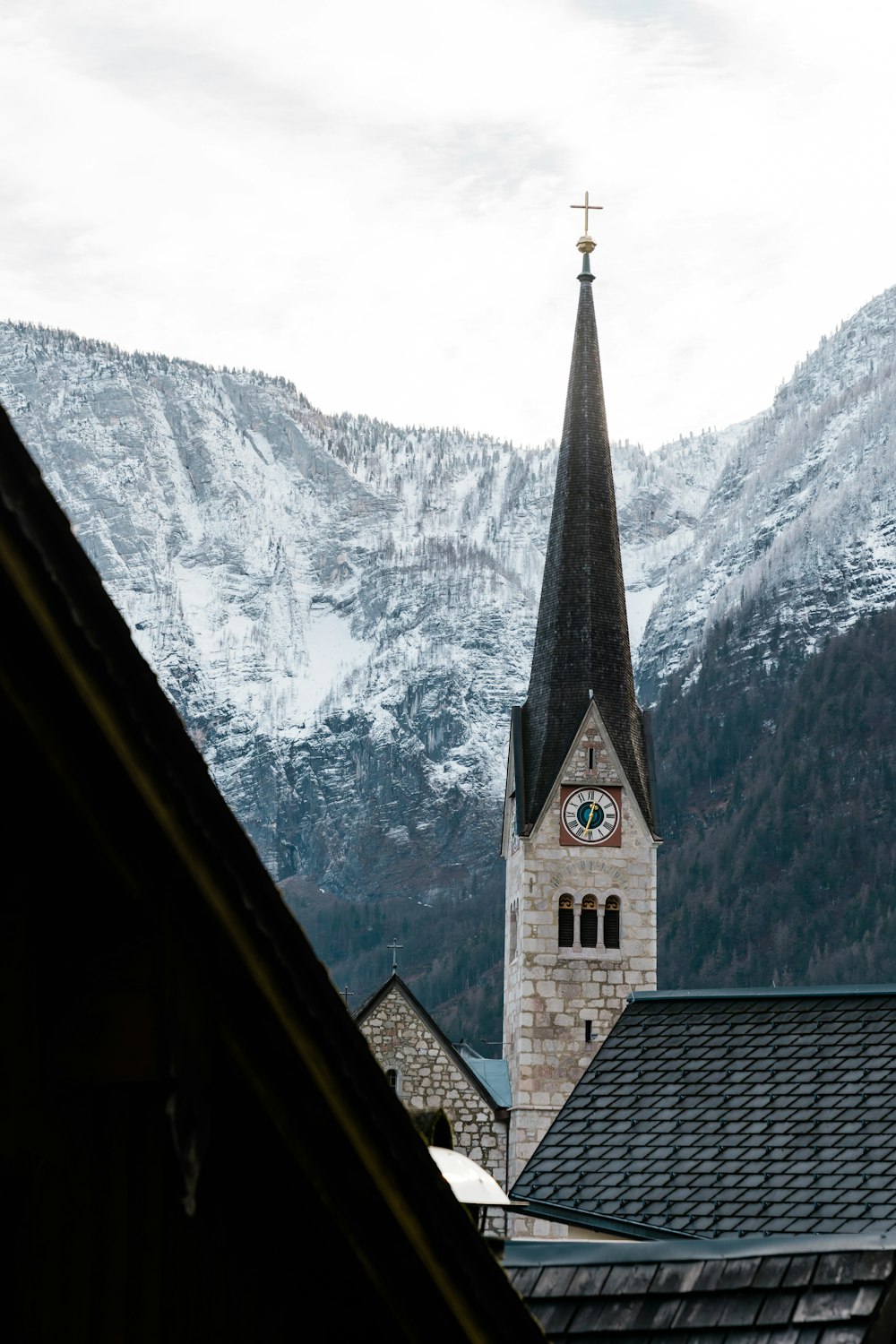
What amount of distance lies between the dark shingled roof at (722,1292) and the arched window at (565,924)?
34.5 metres

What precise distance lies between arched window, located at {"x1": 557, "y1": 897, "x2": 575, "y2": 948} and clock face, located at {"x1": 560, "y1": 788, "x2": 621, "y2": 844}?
4.15ft

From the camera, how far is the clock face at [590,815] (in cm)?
4103

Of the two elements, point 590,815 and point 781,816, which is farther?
point 781,816

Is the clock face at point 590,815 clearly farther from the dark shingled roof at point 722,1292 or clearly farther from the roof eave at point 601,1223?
the dark shingled roof at point 722,1292

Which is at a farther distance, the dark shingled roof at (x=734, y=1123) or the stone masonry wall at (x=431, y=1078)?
the stone masonry wall at (x=431, y=1078)

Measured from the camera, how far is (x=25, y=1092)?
10.8ft

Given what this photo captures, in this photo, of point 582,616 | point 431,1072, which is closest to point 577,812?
point 582,616

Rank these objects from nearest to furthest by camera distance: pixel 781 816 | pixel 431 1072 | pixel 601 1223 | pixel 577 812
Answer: pixel 601 1223, pixel 577 812, pixel 431 1072, pixel 781 816

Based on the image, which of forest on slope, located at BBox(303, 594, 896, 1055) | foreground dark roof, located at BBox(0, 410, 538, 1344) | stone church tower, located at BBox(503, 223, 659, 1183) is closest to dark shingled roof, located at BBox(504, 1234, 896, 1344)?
foreground dark roof, located at BBox(0, 410, 538, 1344)

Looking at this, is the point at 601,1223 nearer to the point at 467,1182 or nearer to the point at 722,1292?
the point at 467,1182

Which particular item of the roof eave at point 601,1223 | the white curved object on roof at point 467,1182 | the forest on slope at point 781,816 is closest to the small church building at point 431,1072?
the roof eave at point 601,1223

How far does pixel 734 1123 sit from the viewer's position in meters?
18.9

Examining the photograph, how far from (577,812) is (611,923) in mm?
2365

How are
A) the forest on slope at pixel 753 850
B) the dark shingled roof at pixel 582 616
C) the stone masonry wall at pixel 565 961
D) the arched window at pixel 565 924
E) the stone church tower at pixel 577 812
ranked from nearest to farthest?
Result: the stone masonry wall at pixel 565 961 → the stone church tower at pixel 577 812 → the arched window at pixel 565 924 → the dark shingled roof at pixel 582 616 → the forest on slope at pixel 753 850
